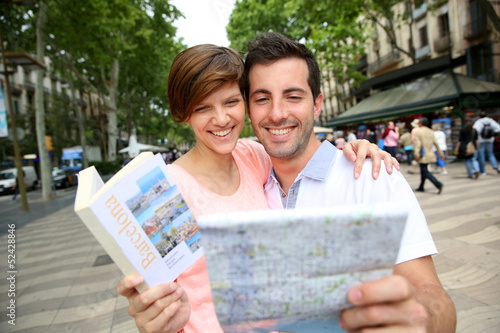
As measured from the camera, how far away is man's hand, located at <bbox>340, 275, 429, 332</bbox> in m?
0.69

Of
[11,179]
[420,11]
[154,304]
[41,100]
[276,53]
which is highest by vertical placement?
[420,11]

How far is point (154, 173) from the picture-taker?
99cm

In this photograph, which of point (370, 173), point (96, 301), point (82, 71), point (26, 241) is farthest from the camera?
point (82, 71)

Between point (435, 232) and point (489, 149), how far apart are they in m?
6.08

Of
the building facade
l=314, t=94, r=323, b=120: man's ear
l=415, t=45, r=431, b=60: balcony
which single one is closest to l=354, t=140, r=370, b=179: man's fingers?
l=314, t=94, r=323, b=120: man's ear

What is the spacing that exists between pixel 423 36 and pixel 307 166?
25.7 meters

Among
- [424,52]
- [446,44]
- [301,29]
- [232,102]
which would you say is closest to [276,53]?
[232,102]

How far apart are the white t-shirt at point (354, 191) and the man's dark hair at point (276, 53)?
1.42 ft

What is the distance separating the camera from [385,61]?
2636cm

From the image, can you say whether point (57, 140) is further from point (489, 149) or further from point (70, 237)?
point (489, 149)

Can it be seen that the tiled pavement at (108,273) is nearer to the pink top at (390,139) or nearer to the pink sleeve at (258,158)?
the pink sleeve at (258,158)

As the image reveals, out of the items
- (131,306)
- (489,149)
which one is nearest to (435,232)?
(131,306)

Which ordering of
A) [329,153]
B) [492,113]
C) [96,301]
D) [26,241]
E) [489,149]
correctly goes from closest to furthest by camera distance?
[329,153], [96,301], [26,241], [489,149], [492,113]

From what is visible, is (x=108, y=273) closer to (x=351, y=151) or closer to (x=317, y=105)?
(x=317, y=105)
